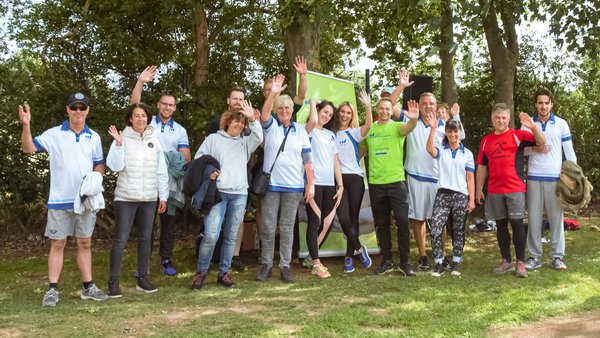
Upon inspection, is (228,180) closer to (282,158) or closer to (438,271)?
(282,158)

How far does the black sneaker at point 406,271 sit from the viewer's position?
5.75 m

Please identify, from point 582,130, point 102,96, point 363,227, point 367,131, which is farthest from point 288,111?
point 582,130

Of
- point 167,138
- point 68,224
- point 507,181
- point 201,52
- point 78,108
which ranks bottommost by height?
point 68,224

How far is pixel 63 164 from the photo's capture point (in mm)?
4758

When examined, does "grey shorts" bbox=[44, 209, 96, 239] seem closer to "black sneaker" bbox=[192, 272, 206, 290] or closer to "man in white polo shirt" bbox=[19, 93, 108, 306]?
"man in white polo shirt" bbox=[19, 93, 108, 306]

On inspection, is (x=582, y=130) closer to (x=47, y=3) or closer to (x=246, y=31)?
(x=246, y=31)

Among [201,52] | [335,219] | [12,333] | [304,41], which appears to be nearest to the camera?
[12,333]

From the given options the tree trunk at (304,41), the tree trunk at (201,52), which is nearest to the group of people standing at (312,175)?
the tree trunk at (304,41)

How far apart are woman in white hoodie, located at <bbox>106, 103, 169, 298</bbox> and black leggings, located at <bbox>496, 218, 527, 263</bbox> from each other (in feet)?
11.2

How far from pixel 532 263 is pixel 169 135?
4.04 meters

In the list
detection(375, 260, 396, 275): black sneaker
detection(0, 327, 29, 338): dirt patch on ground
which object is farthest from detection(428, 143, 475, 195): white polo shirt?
detection(0, 327, 29, 338): dirt patch on ground

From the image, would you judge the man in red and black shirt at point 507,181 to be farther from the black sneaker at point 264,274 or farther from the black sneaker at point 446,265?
the black sneaker at point 264,274

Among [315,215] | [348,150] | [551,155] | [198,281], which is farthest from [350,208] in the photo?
[551,155]

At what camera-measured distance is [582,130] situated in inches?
464
